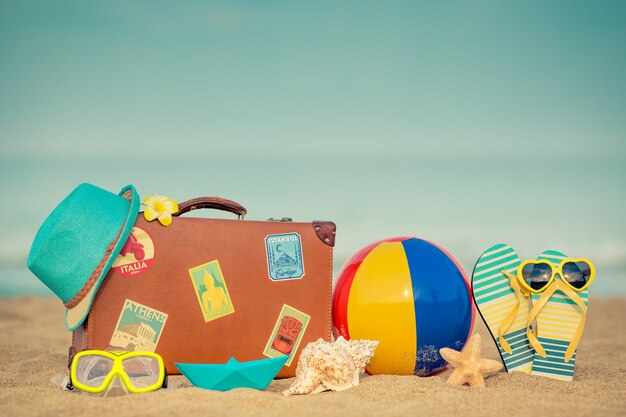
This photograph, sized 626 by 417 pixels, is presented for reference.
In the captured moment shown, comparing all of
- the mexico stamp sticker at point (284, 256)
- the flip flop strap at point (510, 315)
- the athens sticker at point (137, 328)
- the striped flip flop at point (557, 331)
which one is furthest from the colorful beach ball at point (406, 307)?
the athens sticker at point (137, 328)

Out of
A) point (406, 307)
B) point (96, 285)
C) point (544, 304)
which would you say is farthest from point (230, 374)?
point (544, 304)

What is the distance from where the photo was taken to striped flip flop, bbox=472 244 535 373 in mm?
5242

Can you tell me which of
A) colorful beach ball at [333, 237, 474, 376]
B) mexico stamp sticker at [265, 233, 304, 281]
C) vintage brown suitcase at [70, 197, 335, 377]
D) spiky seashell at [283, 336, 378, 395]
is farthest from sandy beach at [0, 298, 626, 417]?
mexico stamp sticker at [265, 233, 304, 281]

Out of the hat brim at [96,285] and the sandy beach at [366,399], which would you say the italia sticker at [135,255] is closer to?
the hat brim at [96,285]

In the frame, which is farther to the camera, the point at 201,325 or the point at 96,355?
the point at 201,325

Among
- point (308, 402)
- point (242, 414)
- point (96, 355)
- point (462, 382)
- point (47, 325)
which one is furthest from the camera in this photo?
point (47, 325)

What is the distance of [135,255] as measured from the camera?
499cm

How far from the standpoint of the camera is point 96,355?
4363mm

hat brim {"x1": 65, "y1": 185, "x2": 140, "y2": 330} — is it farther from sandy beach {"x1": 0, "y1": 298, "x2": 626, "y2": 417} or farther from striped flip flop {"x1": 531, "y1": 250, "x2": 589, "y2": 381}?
striped flip flop {"x1": 531, "y1": 250, "x2": 589, "y2": 381}

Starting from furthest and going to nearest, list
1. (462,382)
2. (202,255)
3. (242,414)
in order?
1. (202,255)
2. (462,382)
3. (242,414)

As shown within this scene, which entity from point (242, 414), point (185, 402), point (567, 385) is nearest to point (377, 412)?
point (242, 414)

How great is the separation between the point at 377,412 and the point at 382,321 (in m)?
1.30

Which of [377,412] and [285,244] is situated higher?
[285,244]

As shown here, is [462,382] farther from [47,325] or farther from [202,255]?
[47,325]
